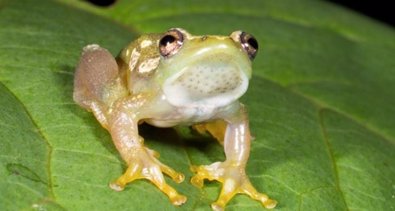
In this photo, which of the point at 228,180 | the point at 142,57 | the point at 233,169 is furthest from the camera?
the point at 142,57

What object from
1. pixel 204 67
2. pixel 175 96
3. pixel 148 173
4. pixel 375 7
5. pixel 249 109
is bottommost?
pixel 375 7

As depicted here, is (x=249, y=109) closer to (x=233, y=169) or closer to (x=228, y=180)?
(x=233, y=169)

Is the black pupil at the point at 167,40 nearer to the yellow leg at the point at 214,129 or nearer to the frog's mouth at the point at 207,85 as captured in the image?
the frog's mouth at the point at 207,85

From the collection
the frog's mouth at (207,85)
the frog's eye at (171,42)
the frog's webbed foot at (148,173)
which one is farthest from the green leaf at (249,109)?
the frog's eye at (171,42)

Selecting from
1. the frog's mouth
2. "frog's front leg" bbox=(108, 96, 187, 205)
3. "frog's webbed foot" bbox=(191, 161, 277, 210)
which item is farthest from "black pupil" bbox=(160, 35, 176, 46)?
"frog's webbed foot" bbox=(191, 161, 277, 210)

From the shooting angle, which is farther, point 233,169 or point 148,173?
point 233,169

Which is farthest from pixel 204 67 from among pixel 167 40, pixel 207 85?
pixel 167 40

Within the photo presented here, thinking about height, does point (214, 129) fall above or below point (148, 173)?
below
